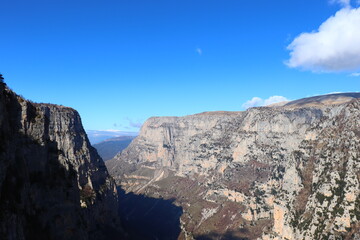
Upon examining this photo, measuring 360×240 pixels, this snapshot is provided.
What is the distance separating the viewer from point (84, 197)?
4737 inches

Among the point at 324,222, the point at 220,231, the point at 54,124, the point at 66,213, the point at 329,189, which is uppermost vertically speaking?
the point at 54,124

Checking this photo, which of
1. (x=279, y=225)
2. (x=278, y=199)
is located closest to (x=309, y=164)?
(x=278, y=199)

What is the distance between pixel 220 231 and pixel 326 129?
289ft

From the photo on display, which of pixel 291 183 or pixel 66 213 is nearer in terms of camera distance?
pixel 66 213

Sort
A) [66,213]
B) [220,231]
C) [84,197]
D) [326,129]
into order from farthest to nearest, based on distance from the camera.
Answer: [220,231], [326,129], [84,197], [66,213]

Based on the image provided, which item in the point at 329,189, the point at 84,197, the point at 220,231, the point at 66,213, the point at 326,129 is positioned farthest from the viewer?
the point at 220,231

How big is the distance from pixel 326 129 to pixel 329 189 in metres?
50.5

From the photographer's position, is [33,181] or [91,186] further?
[91,186]

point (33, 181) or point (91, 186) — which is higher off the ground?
point (33, 181)

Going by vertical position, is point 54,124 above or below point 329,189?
above

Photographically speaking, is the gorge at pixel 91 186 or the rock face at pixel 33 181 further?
the gorge at pixel 91 186

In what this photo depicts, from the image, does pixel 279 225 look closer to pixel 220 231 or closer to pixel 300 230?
pixel 300 230

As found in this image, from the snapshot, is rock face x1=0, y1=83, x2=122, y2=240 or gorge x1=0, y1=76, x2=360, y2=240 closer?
rock face x1=0, y1=83, x2=122, y2=240

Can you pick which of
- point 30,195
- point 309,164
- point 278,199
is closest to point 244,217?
point 278,199
